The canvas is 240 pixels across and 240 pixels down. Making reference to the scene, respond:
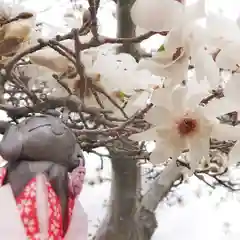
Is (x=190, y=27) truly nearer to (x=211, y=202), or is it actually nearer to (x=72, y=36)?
(x=72, y=36)

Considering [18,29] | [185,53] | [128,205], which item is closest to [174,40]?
[185,53]

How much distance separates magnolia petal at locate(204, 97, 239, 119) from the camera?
0.20 m

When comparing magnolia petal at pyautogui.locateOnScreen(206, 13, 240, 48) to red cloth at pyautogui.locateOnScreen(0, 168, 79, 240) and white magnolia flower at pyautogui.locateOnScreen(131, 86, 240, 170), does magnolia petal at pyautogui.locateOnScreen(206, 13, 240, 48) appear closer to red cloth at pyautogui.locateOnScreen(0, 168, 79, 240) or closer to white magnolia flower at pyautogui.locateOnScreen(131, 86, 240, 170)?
white magnolia flower at pyautogui.locateOnScreen(131, 86, 240, 170)

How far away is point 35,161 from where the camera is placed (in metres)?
0.30

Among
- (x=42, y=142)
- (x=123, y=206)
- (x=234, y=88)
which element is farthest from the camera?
(x=123, y=206)

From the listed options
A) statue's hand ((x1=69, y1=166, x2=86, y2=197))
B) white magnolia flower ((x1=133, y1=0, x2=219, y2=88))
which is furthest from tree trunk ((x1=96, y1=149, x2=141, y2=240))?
white magnolia flower ((x1=133, y1=0, x2=219, y2=88))

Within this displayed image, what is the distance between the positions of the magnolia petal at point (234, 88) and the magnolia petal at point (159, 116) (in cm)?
3

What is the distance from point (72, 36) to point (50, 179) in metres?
0.09

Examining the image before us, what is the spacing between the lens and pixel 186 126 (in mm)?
227

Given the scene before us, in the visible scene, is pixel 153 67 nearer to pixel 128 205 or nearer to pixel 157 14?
pixel 157 14

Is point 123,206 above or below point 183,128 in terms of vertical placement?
below

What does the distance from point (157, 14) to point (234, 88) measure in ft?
0.14

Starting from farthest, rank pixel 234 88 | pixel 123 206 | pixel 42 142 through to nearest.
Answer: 1. pixel 123 206
2. pixel 42 142
3. pixel 234 88

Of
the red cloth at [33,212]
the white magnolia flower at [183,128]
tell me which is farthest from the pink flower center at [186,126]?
the red cloth at [33,212]
